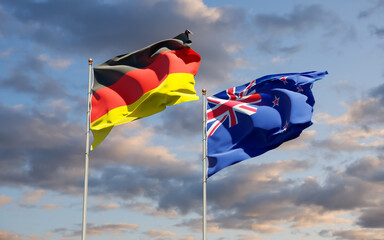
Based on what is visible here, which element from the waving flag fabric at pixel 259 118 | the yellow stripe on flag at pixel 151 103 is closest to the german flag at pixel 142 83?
the yellow stripe on flag at pixel 151 103

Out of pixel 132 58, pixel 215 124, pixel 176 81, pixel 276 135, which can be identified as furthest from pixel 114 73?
pixel 276 135

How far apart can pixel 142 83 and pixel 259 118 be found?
7886 mm

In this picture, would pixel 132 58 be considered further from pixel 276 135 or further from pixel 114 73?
pixel 276 135

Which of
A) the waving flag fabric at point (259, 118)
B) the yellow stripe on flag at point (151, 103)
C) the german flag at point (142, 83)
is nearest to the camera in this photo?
the yellow stripe on flag at point (151, 103)

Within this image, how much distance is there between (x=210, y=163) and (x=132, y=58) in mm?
8384

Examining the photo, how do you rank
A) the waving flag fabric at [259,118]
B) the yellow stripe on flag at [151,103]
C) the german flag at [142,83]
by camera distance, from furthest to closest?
1. the waving flag fabric at [259,118]
2. the german flag at [142,83]
3. the yellow stripe on flag at [151,103]

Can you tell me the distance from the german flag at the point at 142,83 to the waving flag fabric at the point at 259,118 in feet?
10.2

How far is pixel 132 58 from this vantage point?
39312 millimetres

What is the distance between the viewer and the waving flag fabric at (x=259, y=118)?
39375 millimetres

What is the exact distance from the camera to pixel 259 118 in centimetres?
3988

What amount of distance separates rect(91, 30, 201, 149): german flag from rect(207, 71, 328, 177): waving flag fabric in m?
3.12

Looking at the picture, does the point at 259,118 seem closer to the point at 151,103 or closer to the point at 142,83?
the point at 151,103

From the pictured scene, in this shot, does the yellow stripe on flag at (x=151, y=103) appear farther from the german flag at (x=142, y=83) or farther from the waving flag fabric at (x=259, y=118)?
the waving flag fabric at (x=259, y=118)

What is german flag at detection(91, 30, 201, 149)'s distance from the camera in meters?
38.0
